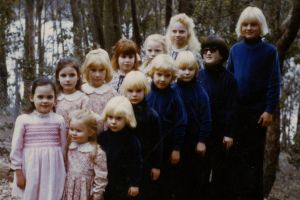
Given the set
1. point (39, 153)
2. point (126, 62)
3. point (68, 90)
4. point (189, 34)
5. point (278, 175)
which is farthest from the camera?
point (278, 175)

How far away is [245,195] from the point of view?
4898 millimetres

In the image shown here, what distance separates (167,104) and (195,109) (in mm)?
312

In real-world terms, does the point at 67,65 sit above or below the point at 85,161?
above

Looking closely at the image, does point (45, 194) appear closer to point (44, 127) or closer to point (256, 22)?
point (44, 127)

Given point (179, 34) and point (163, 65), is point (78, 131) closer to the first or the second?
point (163, 65)

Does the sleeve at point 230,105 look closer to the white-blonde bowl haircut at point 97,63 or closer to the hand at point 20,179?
the white-blonde bowl haircut at point 97,63

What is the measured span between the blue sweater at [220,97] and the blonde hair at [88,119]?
47.9 inches

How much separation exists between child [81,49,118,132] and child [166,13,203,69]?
0.80 meters

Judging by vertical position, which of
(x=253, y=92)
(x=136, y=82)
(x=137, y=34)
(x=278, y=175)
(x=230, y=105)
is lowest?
(x=278, y=175)

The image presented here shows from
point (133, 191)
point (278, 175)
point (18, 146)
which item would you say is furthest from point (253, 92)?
point (278, 175)

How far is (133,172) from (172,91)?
852mm

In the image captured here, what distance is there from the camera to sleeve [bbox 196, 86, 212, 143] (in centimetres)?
442

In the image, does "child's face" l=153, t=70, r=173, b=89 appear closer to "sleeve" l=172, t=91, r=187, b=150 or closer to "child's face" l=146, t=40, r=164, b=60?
"sleeve" l=172, t=91, r=187, b=150

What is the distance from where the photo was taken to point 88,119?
4.00 metres
